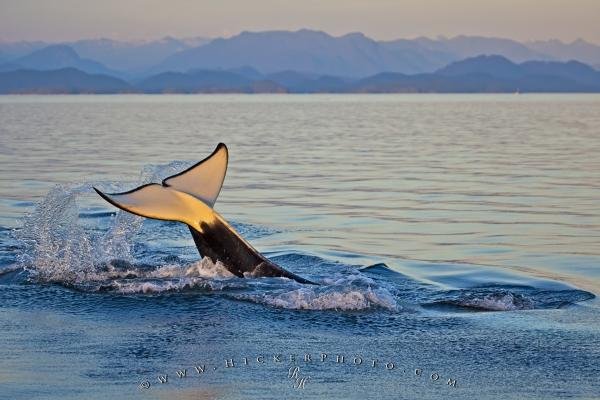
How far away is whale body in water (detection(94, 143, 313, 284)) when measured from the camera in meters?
11.4

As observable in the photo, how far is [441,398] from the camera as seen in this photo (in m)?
8.34

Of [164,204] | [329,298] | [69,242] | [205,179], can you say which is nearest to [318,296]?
[329,298]

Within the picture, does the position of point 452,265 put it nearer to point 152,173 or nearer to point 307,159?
point 152,173

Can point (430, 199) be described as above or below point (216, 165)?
below

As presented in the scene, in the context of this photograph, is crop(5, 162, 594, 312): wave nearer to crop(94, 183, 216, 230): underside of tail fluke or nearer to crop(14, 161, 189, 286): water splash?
crop(14, 161, 189, 286): water splash

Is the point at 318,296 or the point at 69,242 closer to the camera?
the point at 318,296

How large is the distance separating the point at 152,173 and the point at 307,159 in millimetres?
21008

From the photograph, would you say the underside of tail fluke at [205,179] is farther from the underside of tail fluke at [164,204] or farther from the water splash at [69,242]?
the water splash at [69,242]

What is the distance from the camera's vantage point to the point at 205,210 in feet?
39.0

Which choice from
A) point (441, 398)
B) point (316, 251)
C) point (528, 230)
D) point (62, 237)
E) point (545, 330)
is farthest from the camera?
point (528, 230)

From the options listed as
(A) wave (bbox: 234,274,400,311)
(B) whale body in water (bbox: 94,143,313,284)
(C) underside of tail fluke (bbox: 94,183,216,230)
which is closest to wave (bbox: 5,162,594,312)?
(A) wave (bbox: 234,274,400,311)

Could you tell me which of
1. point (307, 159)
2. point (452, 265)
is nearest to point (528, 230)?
point (452, 265)

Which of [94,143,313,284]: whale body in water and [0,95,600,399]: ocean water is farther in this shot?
[94,143,313,284]: whale body in water

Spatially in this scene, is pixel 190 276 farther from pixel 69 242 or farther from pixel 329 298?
pixel 69 242
